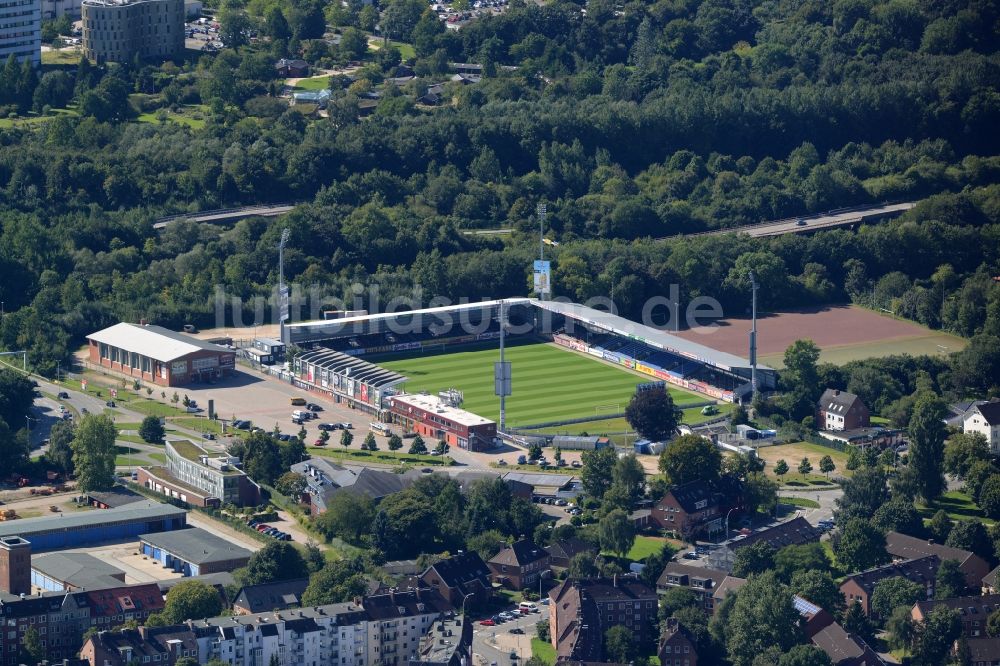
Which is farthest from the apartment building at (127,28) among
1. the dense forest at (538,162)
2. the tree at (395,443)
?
the tree at (395,443)

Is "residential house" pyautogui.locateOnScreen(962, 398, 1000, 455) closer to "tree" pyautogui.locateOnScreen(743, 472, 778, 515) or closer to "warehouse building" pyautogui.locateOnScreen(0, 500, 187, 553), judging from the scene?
"tree" pyautogui.locateOnScreen(743, 472, 778, 515)

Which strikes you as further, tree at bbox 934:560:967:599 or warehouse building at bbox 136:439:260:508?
warehouse building at bbox 136:439:260:508

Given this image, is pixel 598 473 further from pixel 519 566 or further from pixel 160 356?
pixel 160 356

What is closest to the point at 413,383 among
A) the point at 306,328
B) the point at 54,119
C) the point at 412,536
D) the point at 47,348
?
the point at 306,328

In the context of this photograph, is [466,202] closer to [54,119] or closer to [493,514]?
[54,119]

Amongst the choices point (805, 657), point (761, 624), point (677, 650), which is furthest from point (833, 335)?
point (805, 657)

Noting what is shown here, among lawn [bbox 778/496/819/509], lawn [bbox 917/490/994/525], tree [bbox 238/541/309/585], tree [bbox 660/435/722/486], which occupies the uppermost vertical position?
tree [bbox 660/435/722/486]

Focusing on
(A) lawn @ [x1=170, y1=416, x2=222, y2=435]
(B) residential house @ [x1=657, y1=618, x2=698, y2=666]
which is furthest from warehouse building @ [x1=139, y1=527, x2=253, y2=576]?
(B) residential house @ [x1=657, y1=618, x2=698, y2=666]
